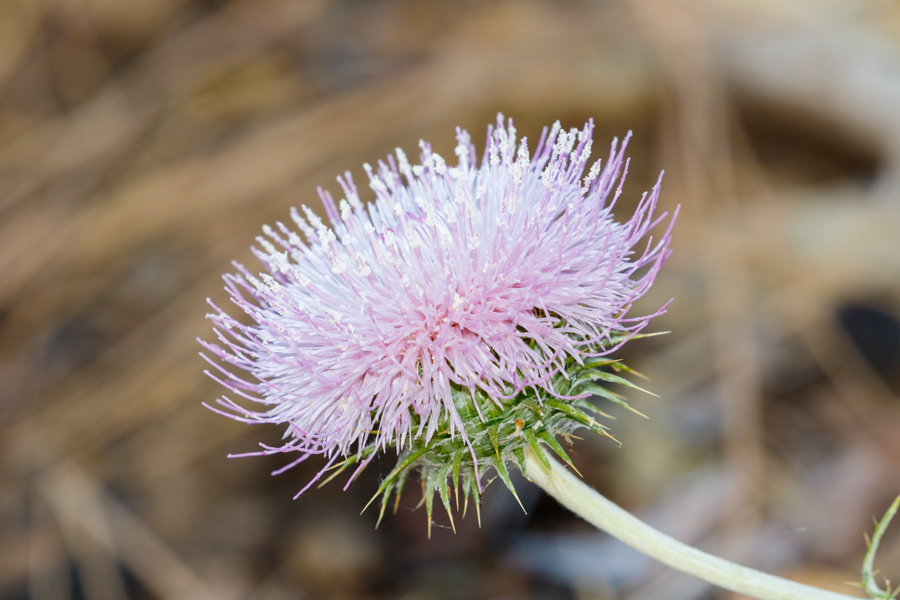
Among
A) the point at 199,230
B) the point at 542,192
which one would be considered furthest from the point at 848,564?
the point at 199,230

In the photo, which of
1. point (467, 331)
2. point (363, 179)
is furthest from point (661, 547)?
point (363, 179)

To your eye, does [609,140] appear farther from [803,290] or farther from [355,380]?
[355,380]

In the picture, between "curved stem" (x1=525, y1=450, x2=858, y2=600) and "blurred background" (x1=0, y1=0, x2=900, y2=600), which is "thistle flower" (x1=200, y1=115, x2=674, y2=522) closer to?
"curved stem" (x1=525, y1=450, x2=858, y2=600)

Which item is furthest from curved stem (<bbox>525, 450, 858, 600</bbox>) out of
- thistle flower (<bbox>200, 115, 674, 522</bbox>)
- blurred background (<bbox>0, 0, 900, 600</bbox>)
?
blurred background (<bbox>0, 0, 900, 600</bbox>)

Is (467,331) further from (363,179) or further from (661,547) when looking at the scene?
(363,179)

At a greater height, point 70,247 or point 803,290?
point 70,247
